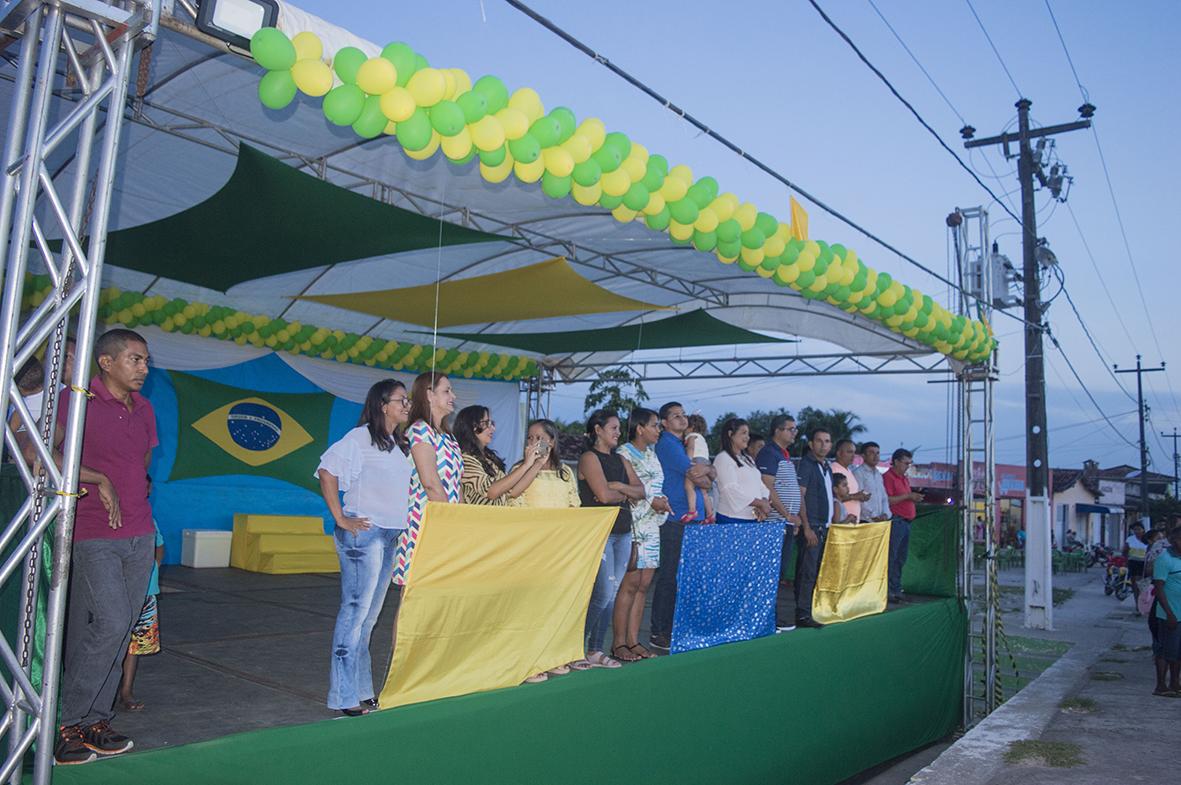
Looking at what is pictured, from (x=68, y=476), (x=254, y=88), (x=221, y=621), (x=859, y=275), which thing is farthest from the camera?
(x=859, y=275)

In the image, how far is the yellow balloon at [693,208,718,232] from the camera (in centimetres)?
496

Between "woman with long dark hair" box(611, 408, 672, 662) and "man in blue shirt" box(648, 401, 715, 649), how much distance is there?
52 centimetres

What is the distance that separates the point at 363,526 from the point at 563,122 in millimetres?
2006

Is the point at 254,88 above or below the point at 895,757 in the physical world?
above

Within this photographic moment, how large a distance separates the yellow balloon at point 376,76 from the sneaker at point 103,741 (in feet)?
7.85

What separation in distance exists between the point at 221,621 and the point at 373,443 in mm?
2996

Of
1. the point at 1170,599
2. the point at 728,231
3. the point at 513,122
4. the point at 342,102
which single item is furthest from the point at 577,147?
the point at 1170,599

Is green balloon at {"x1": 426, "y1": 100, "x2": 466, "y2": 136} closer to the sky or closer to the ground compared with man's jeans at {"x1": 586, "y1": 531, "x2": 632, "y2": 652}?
closer to the sky

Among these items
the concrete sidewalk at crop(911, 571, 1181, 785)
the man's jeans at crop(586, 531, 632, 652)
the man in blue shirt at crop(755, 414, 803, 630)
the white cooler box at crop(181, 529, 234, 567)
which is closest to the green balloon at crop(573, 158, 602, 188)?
the man's jeans at crop(586, 531, 632, 652)

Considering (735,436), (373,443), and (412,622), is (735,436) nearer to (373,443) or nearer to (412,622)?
(373,443)

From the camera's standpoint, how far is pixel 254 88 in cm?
543

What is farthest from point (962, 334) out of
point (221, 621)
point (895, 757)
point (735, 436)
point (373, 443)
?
point (221, 621)

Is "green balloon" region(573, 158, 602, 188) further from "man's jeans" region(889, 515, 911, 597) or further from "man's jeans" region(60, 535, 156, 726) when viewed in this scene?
"man's jeans" region(889, 515, 911, 597)

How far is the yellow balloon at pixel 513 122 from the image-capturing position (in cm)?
386
